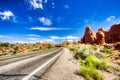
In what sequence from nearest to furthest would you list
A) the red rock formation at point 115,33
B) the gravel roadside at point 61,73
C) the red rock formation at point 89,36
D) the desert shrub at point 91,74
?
the gravel roadside at point 61,73, the desert shrub at point 91,74, the red rock formation at point 115,33, the red rock formation at point 89,36

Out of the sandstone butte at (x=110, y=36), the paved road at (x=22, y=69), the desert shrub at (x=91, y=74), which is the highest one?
the sandstone butte at (x=110, y=36)

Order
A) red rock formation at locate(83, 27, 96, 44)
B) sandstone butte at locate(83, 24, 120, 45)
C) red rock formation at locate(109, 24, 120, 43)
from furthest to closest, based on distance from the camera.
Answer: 1. red rock formation at locate(83, 27, 96, 44)
2. sandstone butte at locate(83, 24, 120, 45)
3. red rock formation at locate(109, 24, 120, 43)

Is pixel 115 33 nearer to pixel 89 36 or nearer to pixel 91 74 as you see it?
pixel 89 36

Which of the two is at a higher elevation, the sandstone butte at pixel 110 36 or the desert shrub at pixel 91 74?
the sandstone butte at pixel 110 36

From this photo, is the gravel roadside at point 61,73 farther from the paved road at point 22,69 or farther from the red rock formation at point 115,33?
the red rock formation at point 115,33

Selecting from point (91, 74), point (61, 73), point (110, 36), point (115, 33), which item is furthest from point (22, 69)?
point (110, 36)

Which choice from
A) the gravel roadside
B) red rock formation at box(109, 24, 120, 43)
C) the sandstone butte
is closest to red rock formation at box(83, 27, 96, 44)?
the sandstone butte

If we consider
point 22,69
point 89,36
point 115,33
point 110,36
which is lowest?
point 22,69

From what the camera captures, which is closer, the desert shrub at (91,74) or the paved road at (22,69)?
the paved road at (22,69)

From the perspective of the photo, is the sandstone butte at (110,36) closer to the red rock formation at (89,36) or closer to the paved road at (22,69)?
the red rock formation at (89,36)

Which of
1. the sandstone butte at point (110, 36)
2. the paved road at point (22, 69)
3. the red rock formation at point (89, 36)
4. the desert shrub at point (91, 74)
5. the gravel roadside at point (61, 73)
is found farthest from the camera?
the red rock formation at point (89, 36)

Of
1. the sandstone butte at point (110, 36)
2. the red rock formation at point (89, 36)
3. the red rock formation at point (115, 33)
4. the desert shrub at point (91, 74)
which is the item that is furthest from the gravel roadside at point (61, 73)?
the red rock formation at point (89, 36)

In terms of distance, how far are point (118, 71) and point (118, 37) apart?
99764 mm

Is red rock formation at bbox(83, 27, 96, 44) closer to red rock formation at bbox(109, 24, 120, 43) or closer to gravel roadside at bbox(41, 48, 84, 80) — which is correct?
red rock formation at bbox(109, 24, 120, 43)
